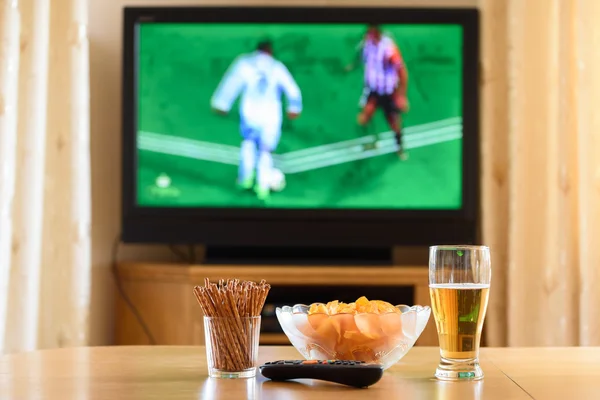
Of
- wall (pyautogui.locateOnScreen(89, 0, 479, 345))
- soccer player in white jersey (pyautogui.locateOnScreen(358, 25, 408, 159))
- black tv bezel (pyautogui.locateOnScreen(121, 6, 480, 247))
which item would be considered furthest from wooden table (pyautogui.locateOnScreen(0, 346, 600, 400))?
wall (pyautogui.locateOnScreen(89, 0, 479, 345))

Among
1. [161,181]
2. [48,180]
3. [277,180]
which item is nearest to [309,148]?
[277,180]

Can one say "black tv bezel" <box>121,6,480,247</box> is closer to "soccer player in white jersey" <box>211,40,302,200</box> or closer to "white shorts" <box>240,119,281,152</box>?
"soccer player in white jersey" <box>211,40,302,200</box>

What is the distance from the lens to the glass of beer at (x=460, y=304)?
4.00ft

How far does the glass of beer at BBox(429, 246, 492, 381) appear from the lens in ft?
4.00

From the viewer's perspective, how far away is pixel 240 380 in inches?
47.7

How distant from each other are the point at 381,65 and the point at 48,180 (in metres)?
1.42

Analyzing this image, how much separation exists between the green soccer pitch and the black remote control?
8.42 feet

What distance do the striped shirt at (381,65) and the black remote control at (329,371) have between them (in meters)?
2.68

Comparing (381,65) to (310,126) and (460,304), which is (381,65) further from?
(460,304)

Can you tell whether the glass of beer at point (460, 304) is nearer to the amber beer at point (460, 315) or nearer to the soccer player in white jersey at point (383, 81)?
the amber beer at point (460, 315)

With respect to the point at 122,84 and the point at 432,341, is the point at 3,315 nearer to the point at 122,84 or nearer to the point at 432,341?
the point at 122,84

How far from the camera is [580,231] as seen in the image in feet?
11.5

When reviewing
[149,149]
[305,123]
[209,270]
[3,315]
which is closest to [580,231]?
[305,123]

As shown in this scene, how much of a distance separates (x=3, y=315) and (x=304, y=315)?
6.59 feet
